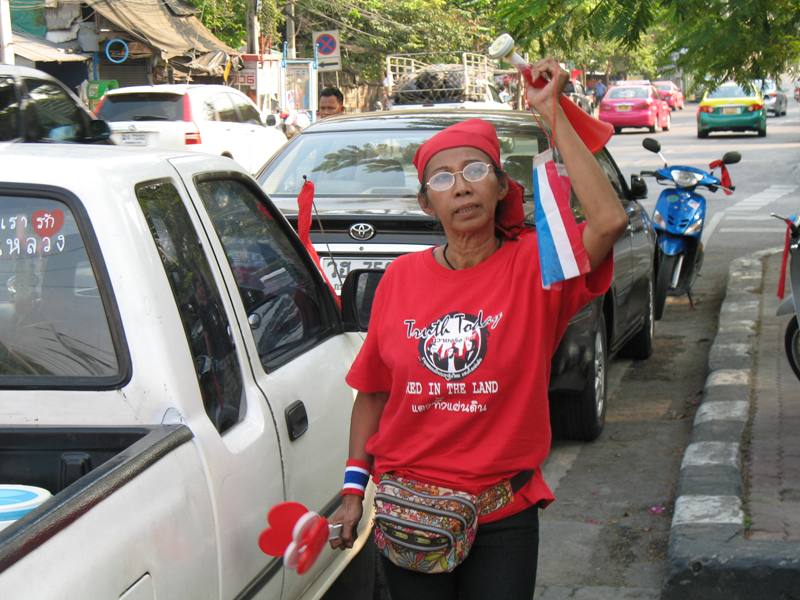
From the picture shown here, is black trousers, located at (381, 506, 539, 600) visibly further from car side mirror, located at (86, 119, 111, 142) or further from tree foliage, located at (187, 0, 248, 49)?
tree foliage, located at (187, 0, 248, 49)

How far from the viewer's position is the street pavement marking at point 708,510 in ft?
15.1

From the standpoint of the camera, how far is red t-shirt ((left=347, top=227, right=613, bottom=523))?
261 centimetres

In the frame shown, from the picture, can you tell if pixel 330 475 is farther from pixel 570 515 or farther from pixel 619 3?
pixel 619 3

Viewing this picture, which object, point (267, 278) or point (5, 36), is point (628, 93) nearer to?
point (5, 36)

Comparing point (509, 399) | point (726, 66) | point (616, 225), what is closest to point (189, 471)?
point (509, 399)

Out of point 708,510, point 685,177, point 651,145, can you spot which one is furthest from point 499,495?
point 685,177

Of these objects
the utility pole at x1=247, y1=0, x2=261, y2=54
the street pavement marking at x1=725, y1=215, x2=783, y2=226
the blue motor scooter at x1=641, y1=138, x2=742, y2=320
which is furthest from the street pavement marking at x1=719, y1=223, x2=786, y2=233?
the utility pole at x1=247, y1=0, x2=261, y2=54

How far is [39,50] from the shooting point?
25.0 metres

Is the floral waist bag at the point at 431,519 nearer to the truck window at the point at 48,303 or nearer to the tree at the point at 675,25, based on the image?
the truck window at the point at 48,303

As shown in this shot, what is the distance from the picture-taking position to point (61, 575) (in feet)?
6.40

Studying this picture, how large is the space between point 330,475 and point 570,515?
2294 millimetres

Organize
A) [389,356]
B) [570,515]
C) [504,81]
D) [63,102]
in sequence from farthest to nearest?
[504,81], [63,102], [570,515], [389,356]

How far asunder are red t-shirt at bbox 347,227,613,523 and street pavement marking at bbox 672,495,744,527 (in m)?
2.12

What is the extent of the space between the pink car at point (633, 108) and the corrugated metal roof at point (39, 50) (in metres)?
17.3
